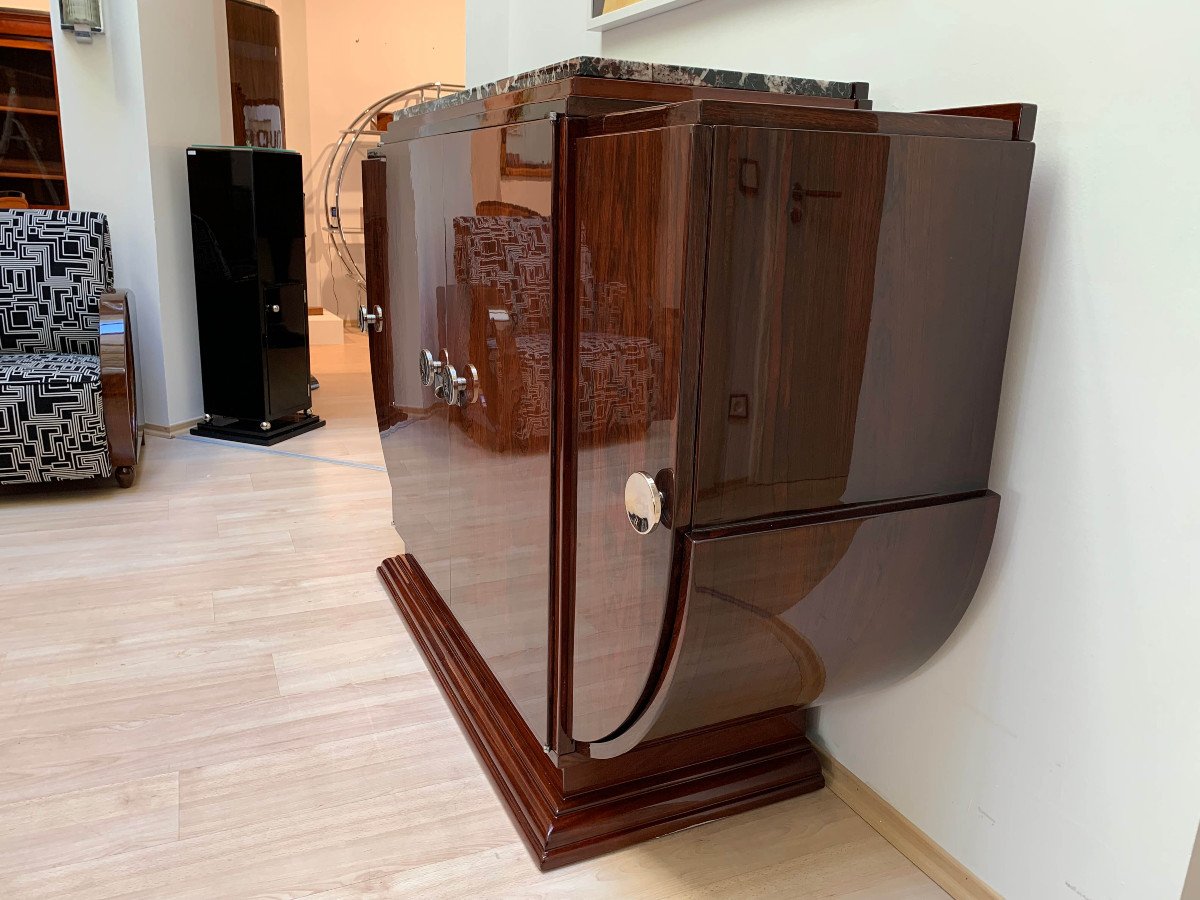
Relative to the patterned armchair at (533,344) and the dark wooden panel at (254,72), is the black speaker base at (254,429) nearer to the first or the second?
the dark wooden panel at (254,72)

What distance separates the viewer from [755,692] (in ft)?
3.59

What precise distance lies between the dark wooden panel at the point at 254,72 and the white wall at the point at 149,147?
2.30 ft

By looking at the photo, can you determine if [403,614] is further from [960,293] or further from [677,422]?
[960,293]

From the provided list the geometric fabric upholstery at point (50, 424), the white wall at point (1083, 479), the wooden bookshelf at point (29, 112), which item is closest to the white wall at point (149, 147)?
the geometric fabric upholstery at point (50, 424)

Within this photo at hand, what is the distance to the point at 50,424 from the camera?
2619mm

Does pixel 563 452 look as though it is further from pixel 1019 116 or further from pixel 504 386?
pixel 1019 116

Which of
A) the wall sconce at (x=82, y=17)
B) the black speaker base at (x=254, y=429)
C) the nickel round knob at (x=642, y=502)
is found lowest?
the black speaker base at (x=254, y=429)

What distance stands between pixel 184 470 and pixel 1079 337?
112 inches

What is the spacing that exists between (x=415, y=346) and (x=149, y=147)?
2125 millimetres

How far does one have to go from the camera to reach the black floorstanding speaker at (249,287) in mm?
3258

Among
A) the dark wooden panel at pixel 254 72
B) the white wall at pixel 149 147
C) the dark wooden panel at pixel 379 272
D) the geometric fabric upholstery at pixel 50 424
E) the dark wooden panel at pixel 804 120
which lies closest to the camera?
the dark wooden panel at pixel 804 120

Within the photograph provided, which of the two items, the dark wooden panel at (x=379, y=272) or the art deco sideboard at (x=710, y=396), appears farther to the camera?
the dark wooden panel at (x=379, y=272)

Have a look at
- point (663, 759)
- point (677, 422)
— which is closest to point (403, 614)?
point (663, 759)

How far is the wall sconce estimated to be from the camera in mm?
3100
